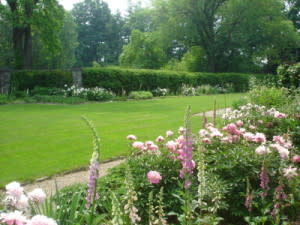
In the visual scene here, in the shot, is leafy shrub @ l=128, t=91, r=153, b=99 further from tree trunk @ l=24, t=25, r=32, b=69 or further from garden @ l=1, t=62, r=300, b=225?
garden @ l=1, t=62, r=300, b=225

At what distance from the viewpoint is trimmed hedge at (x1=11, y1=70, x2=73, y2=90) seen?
1712 cm

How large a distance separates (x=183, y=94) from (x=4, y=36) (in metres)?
27.2

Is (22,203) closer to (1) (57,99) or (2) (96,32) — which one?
(1) (57,99)

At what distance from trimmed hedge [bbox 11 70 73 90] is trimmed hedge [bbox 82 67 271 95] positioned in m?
1.05

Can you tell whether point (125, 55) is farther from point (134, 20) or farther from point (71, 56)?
point (134, 20)

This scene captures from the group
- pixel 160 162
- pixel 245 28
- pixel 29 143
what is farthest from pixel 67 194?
pixel 245 28

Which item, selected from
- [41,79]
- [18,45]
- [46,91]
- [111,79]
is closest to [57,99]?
[46,91]

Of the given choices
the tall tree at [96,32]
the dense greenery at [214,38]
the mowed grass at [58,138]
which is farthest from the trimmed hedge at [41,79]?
the tall tree at [96,32]

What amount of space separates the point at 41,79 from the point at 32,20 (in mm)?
5655

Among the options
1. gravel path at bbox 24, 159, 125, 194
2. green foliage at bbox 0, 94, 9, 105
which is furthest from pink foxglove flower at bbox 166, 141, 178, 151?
green foliage at bbox 0, 94, 9, 105

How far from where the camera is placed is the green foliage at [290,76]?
11.9m

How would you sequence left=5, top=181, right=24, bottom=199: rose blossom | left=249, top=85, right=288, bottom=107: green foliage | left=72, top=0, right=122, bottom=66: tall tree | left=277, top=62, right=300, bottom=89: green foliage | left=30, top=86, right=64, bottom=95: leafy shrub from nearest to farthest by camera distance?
left=5, top=181, right=24, bottom=199: rose blossom < left=249, top=85, right=288, bottom=107: green foliage < left=277, top=62, right=300, bottom=89: green foliage < left=30, top=86, right=64, bottom=95: leafy shrub < left=72, top=0, right=122, bottom=66: tall tree

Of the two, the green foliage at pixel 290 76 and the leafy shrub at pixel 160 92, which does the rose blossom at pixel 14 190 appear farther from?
the leafy shrub at pixel 160 92

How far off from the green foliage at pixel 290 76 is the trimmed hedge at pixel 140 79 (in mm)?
3121
